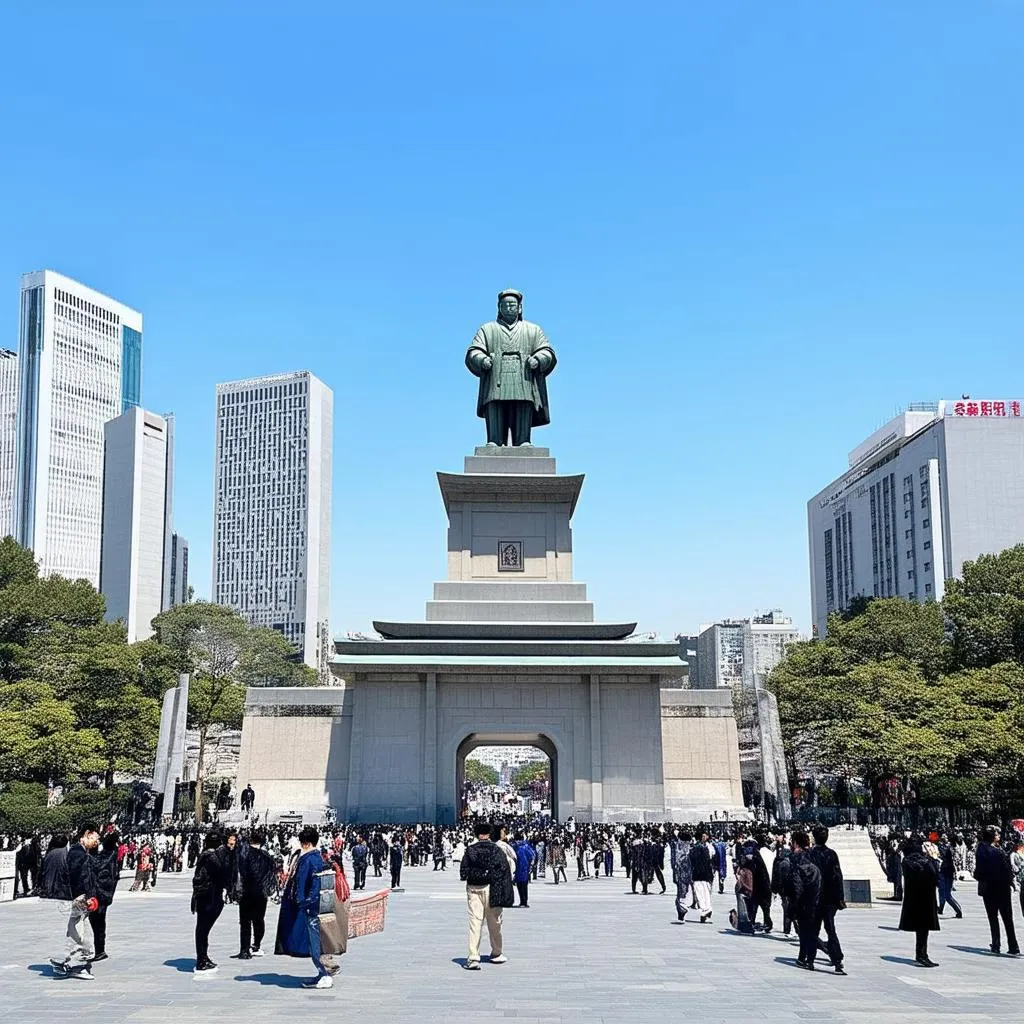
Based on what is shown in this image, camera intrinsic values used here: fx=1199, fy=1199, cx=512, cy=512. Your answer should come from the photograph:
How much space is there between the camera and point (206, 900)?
1373cm

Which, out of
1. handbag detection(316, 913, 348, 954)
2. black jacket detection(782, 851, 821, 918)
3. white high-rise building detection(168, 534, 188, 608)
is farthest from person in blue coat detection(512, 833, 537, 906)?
white high-rise building detection(168, 534, 188, 608)

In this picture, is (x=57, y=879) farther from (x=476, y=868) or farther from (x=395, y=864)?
(x=395, y=864)

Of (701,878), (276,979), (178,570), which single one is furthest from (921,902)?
(178,570)

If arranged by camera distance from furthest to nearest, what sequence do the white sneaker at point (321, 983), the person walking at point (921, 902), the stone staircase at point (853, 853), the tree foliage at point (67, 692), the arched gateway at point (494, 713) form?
the tree foliage at point (67, 692), the arched gateway at point (494, 713), the stone staircase at point (853, 853), the person walking at point (921, 902), the white sneaker at point (321, 983)

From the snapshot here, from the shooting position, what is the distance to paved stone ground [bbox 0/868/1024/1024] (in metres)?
11.5

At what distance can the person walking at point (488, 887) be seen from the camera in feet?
47.5

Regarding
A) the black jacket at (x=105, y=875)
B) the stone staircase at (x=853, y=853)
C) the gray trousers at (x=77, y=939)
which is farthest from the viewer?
the stone staircase at (x=853, y=853)

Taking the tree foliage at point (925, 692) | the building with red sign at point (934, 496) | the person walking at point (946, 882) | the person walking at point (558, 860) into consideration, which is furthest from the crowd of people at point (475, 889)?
the building with red sign at point (934, 496)

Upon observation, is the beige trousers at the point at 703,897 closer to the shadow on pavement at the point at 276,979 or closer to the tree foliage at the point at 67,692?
the shadow on pavement at the point at 276,979

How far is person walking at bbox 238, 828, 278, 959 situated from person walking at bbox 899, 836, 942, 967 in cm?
810

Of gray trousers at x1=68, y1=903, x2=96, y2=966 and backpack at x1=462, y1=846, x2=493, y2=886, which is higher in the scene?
backpack at x1=462, y1=846, x2=493, y2=886

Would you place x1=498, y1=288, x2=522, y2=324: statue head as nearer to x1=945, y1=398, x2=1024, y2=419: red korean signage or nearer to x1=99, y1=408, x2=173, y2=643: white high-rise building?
x1=945, y1=398, x2=1024, y2=419: red korean signage

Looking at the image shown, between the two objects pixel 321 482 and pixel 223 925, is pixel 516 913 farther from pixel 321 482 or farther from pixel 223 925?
pixel 321 482

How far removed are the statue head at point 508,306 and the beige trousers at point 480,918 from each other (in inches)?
1570
